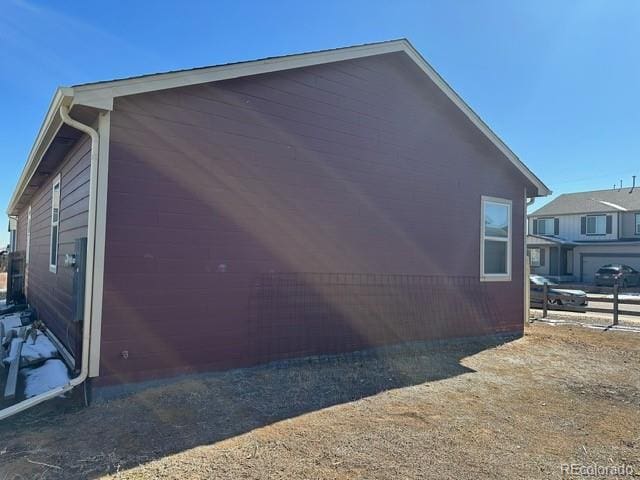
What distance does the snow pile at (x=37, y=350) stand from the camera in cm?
567

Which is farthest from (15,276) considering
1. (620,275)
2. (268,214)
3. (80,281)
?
(620,275)

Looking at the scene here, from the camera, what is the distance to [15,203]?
41.1ft

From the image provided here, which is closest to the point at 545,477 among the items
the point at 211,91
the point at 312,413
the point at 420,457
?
the point at 420,457

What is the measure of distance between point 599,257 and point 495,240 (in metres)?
24.6

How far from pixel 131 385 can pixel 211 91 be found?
144 inches

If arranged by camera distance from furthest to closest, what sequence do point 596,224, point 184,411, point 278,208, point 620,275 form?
point 596,224, point 620,275, point 278,208, point 184,411

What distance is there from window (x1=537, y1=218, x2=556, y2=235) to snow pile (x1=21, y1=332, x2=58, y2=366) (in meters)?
33.6

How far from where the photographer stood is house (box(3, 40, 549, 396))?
4.80 metres

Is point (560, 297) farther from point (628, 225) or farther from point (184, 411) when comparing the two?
point (628, 225)

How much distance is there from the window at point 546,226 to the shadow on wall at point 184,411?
30.2m

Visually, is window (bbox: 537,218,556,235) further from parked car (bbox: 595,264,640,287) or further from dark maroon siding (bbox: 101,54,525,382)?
dark maroon siding (bbox: 101,54,525,382)

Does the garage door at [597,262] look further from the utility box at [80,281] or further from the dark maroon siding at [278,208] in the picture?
the utility box at [80,281]

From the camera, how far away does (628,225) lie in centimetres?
2895

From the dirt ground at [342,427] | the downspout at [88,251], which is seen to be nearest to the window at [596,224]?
the dirt ground at [342,427]
